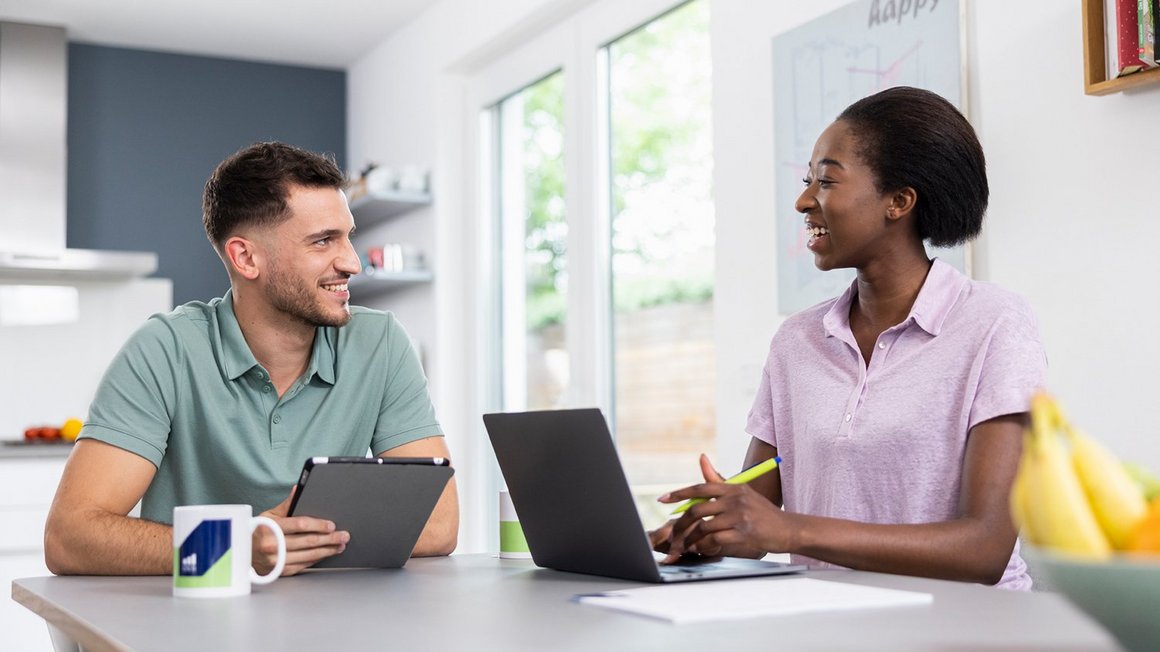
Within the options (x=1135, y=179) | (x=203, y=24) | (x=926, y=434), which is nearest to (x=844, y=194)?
(x=926, y=434)

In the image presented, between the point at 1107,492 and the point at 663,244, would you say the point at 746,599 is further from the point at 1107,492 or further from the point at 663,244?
the point at 663,244

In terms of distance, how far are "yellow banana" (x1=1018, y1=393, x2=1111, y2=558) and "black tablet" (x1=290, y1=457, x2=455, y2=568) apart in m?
0.89

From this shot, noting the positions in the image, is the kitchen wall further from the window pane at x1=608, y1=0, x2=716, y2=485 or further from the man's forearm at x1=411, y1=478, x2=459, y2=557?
the man's forearm at x1=411, y1=478, x2=459, y2=557

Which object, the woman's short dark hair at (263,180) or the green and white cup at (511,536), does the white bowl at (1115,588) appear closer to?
the green and white cup at (511,536)

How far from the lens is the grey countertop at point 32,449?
427 centimetres

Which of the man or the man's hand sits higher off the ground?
the man

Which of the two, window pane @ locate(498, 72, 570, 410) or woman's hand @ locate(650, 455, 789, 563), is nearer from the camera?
woman's hand @ locate(650, 455, 789, 563)

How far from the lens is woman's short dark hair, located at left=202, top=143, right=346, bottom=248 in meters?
2.08

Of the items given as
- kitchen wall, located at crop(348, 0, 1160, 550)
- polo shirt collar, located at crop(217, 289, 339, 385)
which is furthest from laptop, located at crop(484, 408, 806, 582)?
kitchen wall, located at crop(348, 0, 1160, 550)

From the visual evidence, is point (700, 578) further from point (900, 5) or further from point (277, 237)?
point (900, 5)

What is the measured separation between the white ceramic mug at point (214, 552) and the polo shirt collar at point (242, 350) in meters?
0.59

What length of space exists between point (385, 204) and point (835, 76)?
2429 millimetres

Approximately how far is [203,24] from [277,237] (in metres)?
3.19

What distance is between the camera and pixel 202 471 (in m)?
1.92
